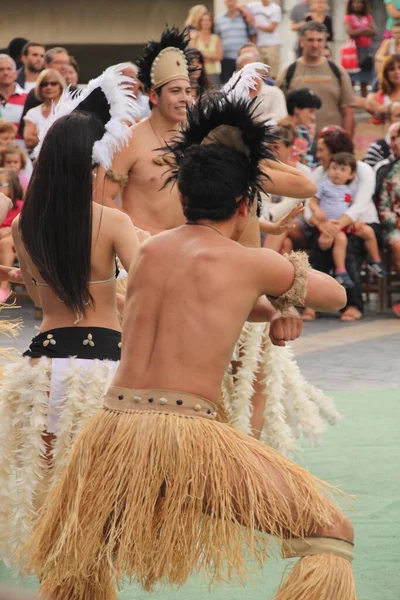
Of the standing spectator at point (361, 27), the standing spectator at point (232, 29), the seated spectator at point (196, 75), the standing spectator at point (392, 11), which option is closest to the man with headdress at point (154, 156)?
the seated spectator at point (196, 75)

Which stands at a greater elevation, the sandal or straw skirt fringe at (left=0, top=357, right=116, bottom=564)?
straw skirt fringe at (left=0, top=357, right=116, bottom=564)

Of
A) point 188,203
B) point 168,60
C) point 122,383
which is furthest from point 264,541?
point 168,60

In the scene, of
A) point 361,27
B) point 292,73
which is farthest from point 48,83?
point 361,27

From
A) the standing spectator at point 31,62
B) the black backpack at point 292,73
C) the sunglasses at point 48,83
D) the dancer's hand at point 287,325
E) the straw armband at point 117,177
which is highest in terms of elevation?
the dancer's hand at point 287,325

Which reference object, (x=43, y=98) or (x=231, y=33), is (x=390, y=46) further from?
(x=43, y=98)

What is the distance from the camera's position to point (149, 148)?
5.01m

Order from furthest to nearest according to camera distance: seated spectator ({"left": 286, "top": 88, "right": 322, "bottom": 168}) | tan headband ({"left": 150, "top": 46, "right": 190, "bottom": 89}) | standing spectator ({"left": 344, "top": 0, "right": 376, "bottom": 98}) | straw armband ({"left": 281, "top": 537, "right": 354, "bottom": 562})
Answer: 1. standing spectator ({"left": 344, "top": 0, "right": 376, "bottom": 98})
2. seated spectator ({"left": 286, "top": 88, "right": 322, "bottom": 168})
3. tan headband ({"left": 150, "top": 46, "right": 190, "bottom": 89})
4. straw armband ({"left": 281, "top": 537, "right": 354, "bottom": 562})

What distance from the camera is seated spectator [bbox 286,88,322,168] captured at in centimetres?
995

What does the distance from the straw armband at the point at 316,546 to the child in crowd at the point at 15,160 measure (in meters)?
6.98

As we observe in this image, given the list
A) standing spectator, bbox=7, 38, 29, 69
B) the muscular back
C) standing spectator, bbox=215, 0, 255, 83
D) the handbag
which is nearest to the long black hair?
the muscular back

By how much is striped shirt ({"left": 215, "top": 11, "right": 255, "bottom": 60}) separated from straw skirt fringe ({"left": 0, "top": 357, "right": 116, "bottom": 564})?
8.50 metres

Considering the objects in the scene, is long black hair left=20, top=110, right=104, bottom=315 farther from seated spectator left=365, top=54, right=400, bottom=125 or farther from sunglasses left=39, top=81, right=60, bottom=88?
seated spectator left=365, top=54, right=400, bottom=125

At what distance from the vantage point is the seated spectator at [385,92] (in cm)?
1068

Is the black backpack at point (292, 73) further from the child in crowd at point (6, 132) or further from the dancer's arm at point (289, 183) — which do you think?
the dancer's arm at point (289, 183)
